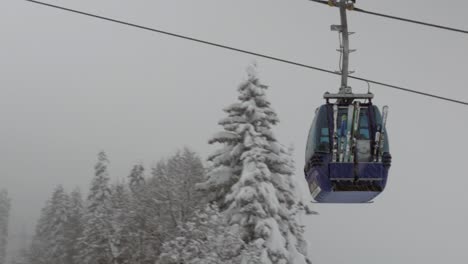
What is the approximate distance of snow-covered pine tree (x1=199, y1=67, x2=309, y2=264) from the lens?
3130 centimetres

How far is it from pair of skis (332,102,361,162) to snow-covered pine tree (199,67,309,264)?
14986 mm

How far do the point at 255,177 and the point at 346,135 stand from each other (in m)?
15.5

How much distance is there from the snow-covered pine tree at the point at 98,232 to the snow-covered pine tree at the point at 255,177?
27.1 m

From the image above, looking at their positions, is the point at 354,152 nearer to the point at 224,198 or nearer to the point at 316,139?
the point at 316,139

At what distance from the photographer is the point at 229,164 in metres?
34.3

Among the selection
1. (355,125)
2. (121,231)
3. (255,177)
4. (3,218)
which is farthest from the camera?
(3,218)

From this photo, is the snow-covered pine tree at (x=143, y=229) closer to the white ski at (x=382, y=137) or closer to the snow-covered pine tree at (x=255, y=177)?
the snow-covered pine tree at (x=255, y=177)

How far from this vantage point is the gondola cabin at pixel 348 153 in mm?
15922

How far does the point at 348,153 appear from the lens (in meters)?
16.2

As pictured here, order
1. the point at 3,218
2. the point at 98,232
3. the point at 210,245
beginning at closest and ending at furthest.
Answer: the point at 210,245 → the point at 98,232 → the point at 3,218

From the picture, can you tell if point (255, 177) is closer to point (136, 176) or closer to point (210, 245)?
point (210, 245)

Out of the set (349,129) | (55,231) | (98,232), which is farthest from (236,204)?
(55,231)

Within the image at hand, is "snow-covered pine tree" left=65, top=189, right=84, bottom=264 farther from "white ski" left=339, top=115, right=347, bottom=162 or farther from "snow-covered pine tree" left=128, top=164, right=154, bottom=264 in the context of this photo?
"white ski" left=339, top=115, right=347, bottom=162

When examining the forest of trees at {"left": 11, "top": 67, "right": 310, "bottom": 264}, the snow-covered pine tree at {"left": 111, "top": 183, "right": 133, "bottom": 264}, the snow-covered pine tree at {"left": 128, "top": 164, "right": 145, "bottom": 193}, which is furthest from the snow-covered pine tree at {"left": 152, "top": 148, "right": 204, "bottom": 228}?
the snow-covered pine tree at {"left": 128, "top": 164, "right": 145, "bottom": 193}
